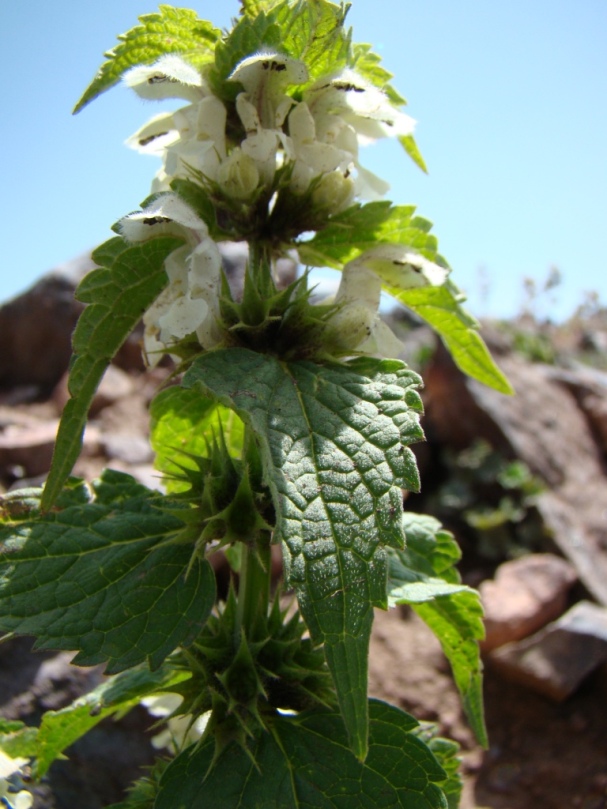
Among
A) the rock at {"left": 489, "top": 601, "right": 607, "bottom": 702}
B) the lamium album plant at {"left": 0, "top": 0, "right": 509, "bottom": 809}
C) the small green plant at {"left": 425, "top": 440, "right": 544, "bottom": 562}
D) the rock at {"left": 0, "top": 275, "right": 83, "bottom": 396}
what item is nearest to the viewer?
the lamium album plant at {"left": 0, "top": 0, "right": 509, "bottom": 809}

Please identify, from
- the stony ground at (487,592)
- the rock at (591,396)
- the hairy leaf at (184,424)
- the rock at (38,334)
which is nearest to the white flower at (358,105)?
the hairy leaf at (184,424)

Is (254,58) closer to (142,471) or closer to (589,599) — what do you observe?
(142,471)

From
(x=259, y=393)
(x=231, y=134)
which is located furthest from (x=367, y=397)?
(x=231, y=134)

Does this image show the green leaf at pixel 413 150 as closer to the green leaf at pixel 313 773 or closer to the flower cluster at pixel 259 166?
the flower cluster at pixel 259 166

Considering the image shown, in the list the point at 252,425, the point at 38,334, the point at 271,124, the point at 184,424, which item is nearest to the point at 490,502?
the point at 38,334

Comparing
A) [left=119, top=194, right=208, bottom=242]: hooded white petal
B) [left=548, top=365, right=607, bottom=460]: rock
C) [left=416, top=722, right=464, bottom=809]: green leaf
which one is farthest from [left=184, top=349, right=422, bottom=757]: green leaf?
[left=548, top=365, right=607, bottom=460]: rock

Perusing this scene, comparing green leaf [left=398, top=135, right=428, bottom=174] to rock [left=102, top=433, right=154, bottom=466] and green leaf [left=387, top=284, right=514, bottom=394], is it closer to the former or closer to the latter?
green leaf [left=387, top=284, right=514, bottom=394]
